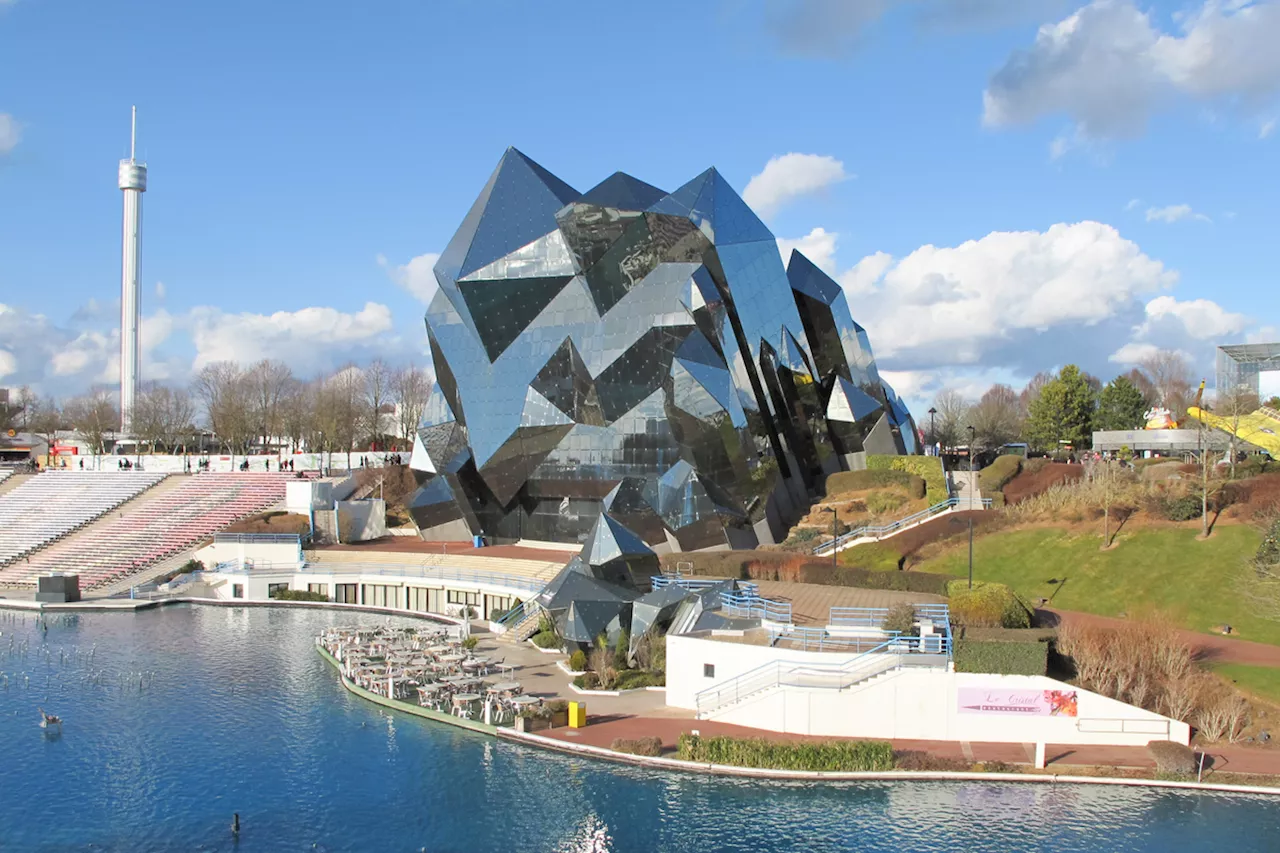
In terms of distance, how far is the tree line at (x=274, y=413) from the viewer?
301 feet

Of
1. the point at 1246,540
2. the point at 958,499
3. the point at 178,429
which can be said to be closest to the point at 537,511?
the point at 958,499

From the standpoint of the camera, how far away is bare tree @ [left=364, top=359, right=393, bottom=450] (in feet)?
318

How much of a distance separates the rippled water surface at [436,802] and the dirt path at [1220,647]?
760 centimetres

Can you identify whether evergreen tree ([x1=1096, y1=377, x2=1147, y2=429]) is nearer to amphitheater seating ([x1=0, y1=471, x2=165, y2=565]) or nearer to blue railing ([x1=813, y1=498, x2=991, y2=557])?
blue railing ([x1=813, y1=498, x2=991, y2=557])

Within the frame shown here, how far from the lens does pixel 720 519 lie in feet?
156

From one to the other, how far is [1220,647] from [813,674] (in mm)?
13263

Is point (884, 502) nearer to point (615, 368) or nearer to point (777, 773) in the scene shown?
point (615, 368)

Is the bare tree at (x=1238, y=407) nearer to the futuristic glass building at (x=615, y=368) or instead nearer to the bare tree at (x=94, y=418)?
the futuristic glass building at (x=615, y=368)

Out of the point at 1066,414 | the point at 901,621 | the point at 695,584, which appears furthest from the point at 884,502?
the point at 1066,414

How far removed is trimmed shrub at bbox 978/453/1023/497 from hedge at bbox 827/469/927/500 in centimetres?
385

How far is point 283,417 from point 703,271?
61.3 m

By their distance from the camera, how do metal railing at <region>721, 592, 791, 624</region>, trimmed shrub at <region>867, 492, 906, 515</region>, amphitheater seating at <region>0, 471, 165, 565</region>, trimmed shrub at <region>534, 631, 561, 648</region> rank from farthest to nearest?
amphitheater seating at <region>0, 471, 165, 565</region> < trimmed shrub at <region>867, 492, 906, 515</region> < trimmed shrub at <region>534, 631, 561, 648</region> < metal railing at <region>721, 592, 791, 624</region>

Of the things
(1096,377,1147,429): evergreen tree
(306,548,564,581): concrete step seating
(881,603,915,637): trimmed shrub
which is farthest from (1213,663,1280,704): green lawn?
(1096,377,1147,429): evergreen tree

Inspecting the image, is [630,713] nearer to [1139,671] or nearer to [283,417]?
[1139,671]
